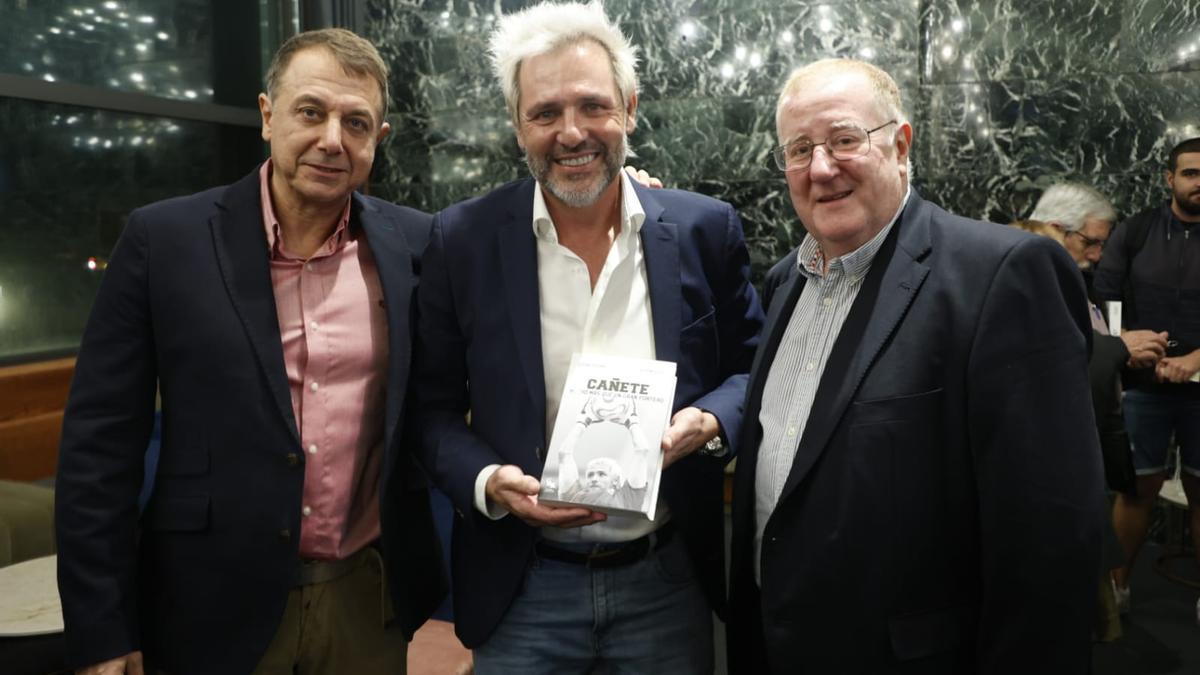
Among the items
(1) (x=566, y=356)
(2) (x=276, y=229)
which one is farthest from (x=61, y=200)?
(1) (x=566, y=356)

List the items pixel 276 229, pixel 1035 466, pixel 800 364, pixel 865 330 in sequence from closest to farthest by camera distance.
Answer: pixel 1035 466
pixel 865 330
pixel 800 364
pixel 276 229

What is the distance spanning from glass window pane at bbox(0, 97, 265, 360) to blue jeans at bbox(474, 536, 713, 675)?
342cm

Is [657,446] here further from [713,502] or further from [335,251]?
[335,251]

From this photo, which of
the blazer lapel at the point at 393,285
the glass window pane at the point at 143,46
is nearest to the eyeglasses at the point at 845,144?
the blazer lapel at the point at 393,285

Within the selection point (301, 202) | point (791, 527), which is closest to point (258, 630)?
point (301, 202)

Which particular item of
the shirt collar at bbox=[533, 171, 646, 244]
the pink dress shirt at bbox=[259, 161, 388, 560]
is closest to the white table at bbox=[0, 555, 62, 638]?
the pink dress shirt at bbox=[259, 161, 388, 560]

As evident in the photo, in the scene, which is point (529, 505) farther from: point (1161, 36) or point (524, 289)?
point (1161, 36)

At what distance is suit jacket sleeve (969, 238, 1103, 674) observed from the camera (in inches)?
52.0

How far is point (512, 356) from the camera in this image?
1.67 m

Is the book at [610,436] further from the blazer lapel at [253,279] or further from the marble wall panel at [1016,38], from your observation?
the marble wall panel at [1016,38]

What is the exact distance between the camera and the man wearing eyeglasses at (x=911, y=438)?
1.33 m

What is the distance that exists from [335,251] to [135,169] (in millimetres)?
3441

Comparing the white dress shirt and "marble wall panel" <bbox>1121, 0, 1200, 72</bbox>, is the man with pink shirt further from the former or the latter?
"marble wall panel" <bbox>1121, 0, 1200, 72</bbox>

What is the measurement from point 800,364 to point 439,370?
0.70 m
